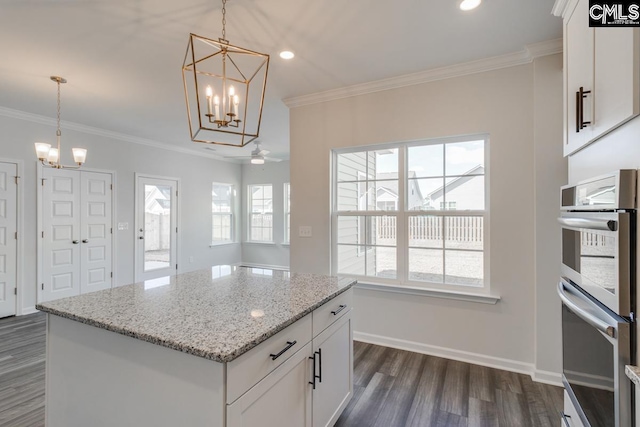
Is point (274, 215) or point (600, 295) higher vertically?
point (274, 215)

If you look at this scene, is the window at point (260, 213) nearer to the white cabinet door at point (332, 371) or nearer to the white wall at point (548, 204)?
the white cabinet door at point (332, 371)

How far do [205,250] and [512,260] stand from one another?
18.7 ft

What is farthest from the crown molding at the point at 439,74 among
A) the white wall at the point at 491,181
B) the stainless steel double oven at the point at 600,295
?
the stainless steel double oven at the point at 600,295

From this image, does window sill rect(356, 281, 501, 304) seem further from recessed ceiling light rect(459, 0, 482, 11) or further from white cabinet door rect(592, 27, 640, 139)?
recessed ceiling light rect(459, 0, 482, 11)

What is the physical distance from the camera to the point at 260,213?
23.7 ft

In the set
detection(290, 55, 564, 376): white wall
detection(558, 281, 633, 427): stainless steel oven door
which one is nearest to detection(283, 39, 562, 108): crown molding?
detection(290, 55, 564, 376): white wall

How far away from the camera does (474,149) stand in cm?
279

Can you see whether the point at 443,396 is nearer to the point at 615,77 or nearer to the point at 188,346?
the point at 188,346

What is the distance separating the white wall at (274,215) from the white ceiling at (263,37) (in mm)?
3610

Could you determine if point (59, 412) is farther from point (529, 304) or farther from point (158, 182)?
point (158, 182)

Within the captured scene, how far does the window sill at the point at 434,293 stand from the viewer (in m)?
2.64

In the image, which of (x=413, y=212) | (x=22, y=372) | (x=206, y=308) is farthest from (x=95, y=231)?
(x=413, y=212)

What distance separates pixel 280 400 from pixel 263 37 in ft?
7.69

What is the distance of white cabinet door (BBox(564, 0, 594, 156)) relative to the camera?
1.31 m
